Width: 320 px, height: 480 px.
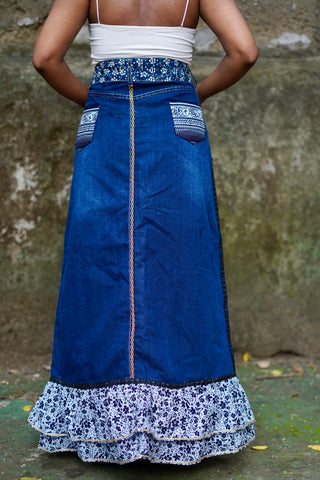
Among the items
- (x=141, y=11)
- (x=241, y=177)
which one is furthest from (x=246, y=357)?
(x=141, y=11)

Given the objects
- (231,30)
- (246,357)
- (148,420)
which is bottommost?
(246,357)

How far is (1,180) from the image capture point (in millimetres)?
3773

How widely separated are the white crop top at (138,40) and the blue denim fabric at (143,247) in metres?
0.10

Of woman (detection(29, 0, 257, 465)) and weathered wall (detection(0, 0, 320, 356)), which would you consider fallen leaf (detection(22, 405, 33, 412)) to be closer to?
weathered wall (detection(0, 0, 320, 356))

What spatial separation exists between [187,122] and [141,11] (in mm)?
410

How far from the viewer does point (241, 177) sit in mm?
3920

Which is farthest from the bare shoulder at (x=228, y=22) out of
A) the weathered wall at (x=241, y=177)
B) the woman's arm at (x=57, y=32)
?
the weathered wall at (x=241, y=177)

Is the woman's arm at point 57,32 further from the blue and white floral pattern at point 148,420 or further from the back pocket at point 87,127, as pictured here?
the blue and white floral pattern at point 148,420

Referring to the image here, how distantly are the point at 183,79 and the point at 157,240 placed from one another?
60 centimetres

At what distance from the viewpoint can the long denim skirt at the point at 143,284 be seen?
239 centimetres

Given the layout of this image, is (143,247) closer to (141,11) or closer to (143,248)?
(143,248)

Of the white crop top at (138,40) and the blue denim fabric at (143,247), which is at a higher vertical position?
the white crop top at (138,40)

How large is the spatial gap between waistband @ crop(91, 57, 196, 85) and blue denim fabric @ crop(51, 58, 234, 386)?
15 mm

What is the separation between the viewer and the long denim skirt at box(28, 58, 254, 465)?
239 centimetres
